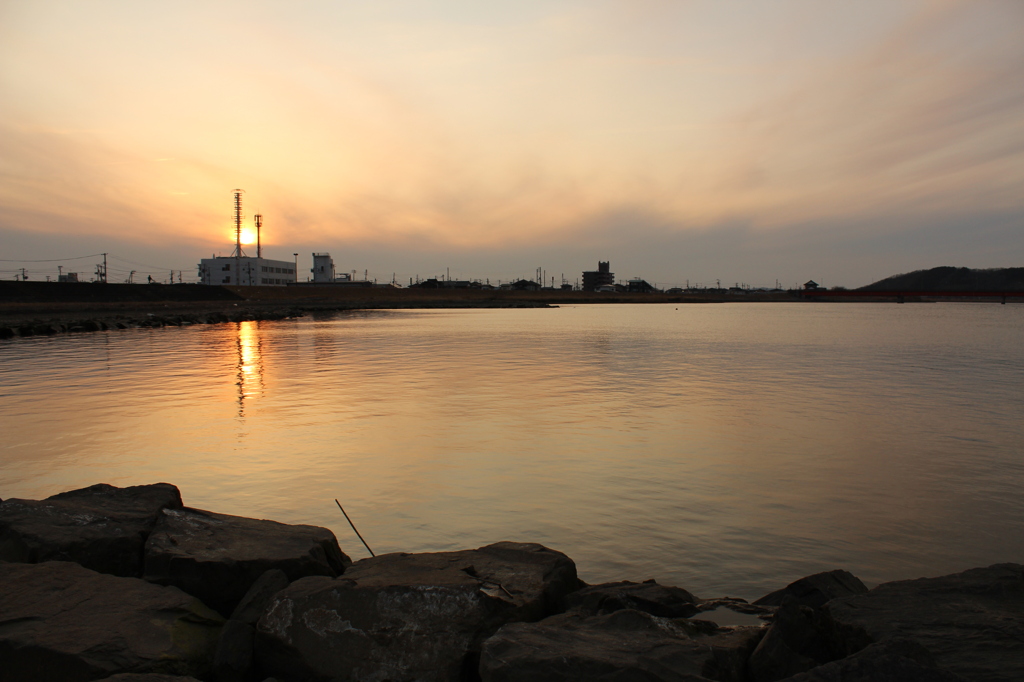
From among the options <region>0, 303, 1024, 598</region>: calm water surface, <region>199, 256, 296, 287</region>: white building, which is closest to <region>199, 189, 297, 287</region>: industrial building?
<region>199, 256, 296, 287</region>: white building

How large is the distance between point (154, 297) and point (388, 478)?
97.0 m

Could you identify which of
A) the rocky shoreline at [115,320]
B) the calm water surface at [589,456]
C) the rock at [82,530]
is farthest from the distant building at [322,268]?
the rock at [82,530]

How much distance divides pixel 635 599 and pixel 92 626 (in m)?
Result: 4.34

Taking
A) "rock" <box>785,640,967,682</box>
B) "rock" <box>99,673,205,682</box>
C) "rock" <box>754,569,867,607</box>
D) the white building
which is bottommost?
"rock" <box>99,673,205,682</box>

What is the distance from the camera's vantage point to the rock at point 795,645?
4617 mm

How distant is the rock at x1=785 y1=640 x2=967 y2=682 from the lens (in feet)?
12.0

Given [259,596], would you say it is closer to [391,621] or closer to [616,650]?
[391,621]

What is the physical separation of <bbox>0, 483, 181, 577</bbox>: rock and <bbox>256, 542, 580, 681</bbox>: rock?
229cm

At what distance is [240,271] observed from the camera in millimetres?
151750

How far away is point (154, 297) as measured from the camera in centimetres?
9338

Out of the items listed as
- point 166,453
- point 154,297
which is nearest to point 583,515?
point 166,453

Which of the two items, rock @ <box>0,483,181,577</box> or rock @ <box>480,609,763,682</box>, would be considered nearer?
rock @ <box>480,609,763,682</box>

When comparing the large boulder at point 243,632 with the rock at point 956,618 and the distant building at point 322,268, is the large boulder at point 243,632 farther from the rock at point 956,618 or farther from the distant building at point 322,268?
the distant building at point 322,268

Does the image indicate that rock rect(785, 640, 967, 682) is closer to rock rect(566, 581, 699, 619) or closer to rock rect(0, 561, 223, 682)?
rock rect(566, 581, 699, 619)
